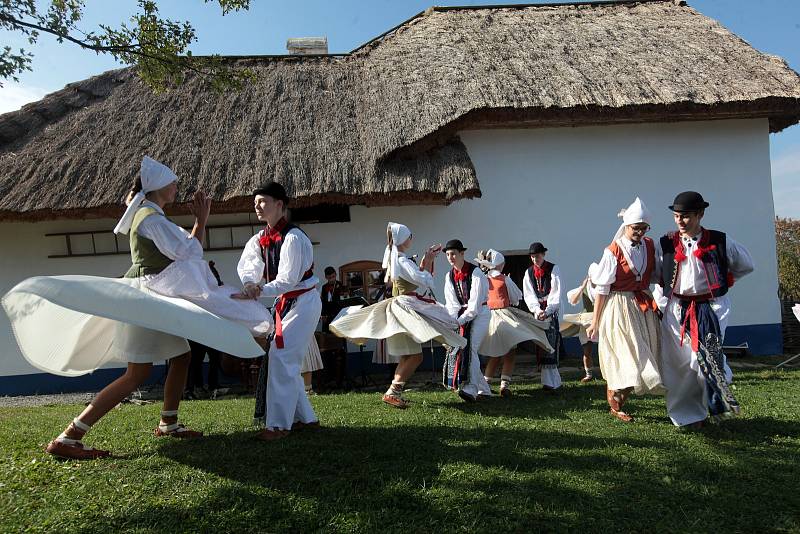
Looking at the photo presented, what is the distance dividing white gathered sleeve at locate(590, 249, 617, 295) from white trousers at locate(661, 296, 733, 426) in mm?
478

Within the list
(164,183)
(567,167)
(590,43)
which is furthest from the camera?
(590,43)

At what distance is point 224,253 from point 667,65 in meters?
8.38

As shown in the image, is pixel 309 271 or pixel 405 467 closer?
pixel 405 467

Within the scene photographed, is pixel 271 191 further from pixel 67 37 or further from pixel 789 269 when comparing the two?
pixel 789 269

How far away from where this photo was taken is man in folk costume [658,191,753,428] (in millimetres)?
4125

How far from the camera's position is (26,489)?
295 cm

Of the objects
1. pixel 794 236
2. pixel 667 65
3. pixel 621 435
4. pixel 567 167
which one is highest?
pixel 667 65

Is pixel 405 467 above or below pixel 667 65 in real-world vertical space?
below

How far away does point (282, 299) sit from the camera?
4.00 meters

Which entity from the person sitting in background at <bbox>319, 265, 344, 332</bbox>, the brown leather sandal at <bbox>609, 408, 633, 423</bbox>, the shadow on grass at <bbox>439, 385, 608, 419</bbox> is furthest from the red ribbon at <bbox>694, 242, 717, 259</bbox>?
the person sitting in background at <bbox>319, 265, 344, 332</bbox>

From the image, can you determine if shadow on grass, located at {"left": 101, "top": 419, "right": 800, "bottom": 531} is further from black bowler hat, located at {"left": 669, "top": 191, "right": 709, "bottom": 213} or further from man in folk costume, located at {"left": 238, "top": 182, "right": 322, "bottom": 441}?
black bowler hat, located at {"left": 669, "top": 191, "right": 709, "bottom": 213}

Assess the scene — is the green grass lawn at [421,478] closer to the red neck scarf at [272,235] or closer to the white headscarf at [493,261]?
the red neck scarf at [272,235]

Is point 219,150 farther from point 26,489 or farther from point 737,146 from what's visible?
point 737,146

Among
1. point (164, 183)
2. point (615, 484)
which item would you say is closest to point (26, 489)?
point (164, 183)
